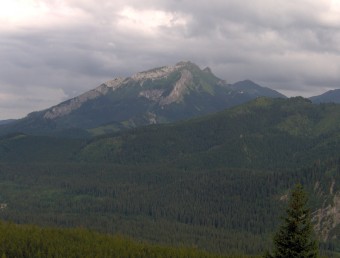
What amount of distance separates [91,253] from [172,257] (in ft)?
107

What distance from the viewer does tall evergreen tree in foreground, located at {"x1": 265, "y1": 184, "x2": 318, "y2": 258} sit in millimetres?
53500

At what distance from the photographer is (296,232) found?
178 ft

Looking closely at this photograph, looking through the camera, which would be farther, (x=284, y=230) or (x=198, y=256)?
(x=198, y=256)

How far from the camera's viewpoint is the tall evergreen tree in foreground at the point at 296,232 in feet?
176

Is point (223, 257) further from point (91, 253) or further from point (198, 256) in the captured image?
point (91, 253)

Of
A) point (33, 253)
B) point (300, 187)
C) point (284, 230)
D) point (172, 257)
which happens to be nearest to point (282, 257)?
point (284, 230)

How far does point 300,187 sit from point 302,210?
2819 mm

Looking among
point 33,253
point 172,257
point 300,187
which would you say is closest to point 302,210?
point 300,187

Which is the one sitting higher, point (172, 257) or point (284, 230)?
point (284, 230)

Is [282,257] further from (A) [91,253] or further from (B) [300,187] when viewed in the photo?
(A) [91,253]

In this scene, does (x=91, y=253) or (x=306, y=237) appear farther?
(x=91, y=253)

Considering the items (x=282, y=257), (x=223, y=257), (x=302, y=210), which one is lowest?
(x=223, y=257)

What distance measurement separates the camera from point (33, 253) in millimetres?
193500

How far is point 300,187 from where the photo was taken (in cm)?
5372
